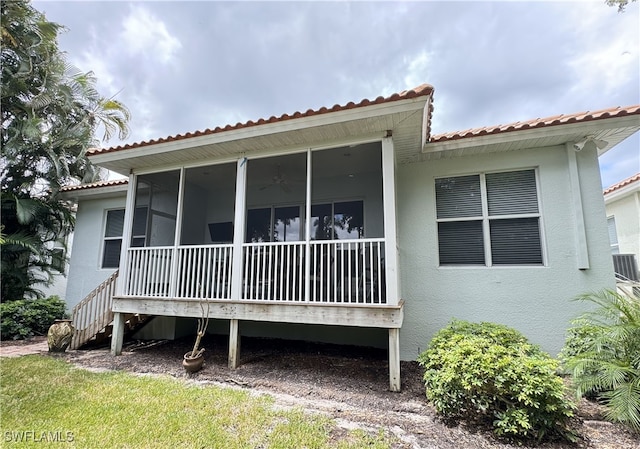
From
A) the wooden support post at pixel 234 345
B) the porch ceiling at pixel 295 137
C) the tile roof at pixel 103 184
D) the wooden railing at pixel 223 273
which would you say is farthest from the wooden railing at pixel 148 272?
the tile roof at pixel 103 184

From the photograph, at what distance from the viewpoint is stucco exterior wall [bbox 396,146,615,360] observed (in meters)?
4.69

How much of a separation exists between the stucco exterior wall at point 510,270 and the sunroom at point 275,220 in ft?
2.56

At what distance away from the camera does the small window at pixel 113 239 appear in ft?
27.1

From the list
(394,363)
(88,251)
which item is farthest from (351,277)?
(88,251)

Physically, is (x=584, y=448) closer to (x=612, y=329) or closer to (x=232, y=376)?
(x=612, y=329)

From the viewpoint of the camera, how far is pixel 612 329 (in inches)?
131

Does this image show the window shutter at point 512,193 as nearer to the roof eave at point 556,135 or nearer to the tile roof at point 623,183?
the roof eave at point 556,135

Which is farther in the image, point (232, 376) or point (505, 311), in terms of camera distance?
point (505, 311)

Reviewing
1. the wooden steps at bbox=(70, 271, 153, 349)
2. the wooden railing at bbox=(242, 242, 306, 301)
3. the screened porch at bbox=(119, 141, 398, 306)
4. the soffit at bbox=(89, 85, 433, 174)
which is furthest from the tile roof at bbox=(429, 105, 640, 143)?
the wooden steps at bbox=(70, 271, 153, 349)

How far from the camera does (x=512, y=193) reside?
205 inches

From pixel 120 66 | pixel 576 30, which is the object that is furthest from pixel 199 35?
pixel 576 30

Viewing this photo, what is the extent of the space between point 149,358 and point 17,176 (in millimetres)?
7583

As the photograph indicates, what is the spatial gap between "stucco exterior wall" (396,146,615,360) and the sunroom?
782 millimetres
